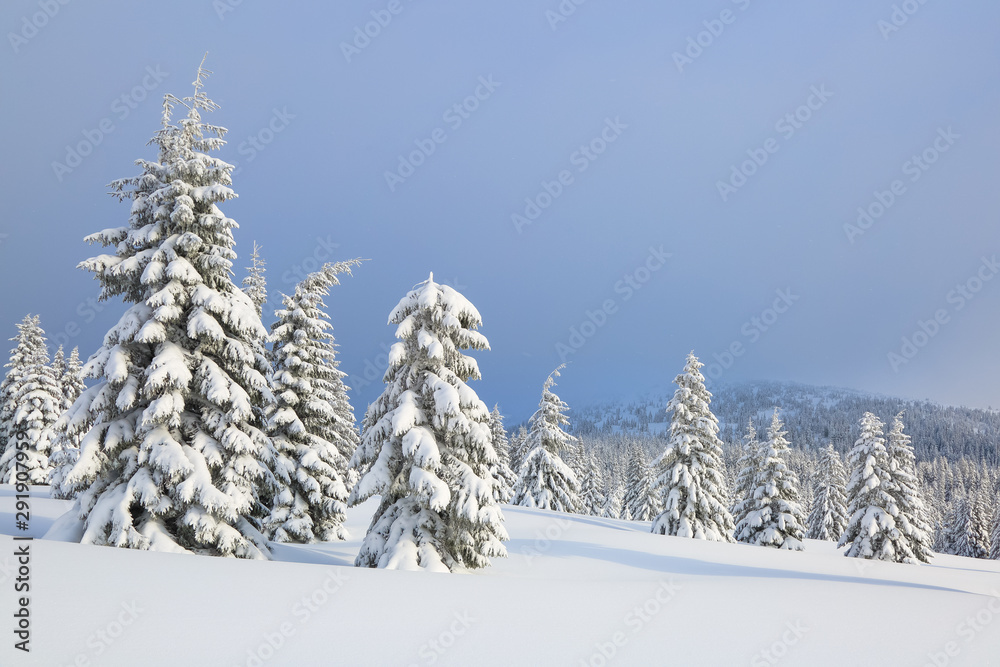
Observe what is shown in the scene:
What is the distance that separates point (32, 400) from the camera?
3169 centimetres

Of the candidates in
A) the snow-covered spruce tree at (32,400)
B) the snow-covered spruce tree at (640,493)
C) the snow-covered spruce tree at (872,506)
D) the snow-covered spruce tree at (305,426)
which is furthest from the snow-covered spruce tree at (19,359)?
the snow-covered spruce tree at (872,506)

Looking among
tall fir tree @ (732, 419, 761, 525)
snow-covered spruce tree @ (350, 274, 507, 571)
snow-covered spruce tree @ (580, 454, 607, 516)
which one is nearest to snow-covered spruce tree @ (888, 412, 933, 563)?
tall fir tree @ (732, 419, 761, 525)

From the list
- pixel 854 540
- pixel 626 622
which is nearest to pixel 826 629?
pixel 626 622

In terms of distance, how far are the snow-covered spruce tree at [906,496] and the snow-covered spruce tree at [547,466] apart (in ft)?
62.3

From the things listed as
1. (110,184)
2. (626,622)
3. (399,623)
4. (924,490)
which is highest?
(924,490)

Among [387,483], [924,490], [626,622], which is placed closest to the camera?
[626,622]

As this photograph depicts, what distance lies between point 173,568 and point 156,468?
16.5 feet

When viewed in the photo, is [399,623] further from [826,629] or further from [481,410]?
[481,410]

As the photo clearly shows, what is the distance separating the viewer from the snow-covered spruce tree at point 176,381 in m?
11.3

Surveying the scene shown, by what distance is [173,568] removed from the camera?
740cm

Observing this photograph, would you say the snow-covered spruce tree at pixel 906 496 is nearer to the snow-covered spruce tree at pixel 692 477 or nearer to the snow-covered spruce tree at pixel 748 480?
the snow-covered spruce tree at pixel 748 480

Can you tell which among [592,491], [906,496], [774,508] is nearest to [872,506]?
[906,496]

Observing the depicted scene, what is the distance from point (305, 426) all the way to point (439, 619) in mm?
13720

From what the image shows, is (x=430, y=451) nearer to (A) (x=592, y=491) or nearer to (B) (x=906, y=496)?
(B) (x=906, y=496)
